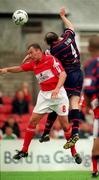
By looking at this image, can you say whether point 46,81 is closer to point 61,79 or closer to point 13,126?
point 61,79

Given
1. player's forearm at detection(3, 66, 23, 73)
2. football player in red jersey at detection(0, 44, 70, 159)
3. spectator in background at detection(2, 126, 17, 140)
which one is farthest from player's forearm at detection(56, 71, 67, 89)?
spectator in background at detection(2, 126, 17, 140)

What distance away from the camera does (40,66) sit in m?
15.4

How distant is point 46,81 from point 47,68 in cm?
26

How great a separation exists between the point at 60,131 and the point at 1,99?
3.12 m

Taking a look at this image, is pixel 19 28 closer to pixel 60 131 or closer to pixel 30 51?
pixel 60 131

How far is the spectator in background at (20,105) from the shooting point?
24531mm

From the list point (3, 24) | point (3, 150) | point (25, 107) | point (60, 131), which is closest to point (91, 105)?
point (3, 150)

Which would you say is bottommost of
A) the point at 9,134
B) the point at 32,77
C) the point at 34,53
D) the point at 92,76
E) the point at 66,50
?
the point at 92,76

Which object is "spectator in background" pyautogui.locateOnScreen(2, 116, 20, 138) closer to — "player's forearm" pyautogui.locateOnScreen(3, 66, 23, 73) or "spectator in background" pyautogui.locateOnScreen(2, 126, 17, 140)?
"spectator in background" pyautogui.locateOnScreen(2, 126, 17, 140)

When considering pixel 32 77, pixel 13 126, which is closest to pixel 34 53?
pixel 13 126

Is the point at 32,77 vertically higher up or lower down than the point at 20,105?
higher up

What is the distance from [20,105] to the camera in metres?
24.5

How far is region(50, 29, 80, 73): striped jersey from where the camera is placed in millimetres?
15727

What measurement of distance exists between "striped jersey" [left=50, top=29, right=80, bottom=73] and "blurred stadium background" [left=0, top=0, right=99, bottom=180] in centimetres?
290
